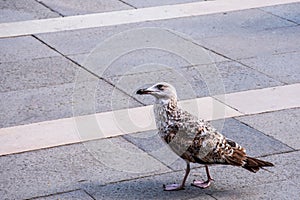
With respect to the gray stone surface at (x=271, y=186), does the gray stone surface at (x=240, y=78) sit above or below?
above

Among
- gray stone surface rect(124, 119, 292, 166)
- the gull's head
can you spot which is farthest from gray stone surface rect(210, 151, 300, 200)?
the gull's head

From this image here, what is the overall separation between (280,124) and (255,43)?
107 inches

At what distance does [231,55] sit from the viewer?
10.4 m

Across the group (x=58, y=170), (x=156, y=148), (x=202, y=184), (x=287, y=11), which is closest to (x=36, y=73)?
(x=156, y=148)

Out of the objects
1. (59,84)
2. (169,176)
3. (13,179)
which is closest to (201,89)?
(59,84)

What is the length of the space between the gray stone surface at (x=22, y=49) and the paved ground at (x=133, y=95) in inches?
0.5

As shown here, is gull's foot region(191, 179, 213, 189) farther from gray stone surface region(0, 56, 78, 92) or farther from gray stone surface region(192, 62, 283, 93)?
gray stone surface region(0, 56, 78, 92)

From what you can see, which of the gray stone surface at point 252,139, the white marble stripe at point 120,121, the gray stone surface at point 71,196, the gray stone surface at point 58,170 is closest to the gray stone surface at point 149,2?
the white marble stripe at point 120,121

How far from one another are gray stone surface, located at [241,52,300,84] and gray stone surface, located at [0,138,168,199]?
2.64m

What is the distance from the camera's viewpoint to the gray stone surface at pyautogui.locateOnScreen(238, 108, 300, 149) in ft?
26.2

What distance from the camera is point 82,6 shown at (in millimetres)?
12414

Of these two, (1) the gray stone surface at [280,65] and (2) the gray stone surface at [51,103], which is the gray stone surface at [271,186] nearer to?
(2) the gray stone surface at [51,103]

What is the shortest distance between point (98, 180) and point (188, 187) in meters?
0.76

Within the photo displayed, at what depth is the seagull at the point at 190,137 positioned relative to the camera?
21.7 ft
